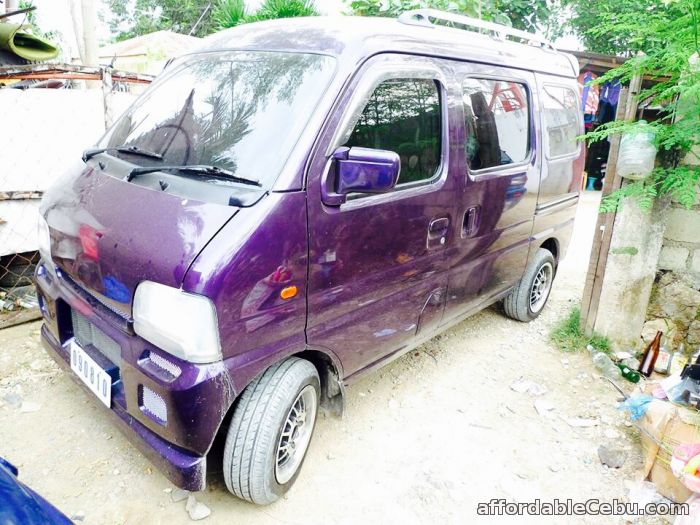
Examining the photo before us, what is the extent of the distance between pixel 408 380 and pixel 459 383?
363 mm

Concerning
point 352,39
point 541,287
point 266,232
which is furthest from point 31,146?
point 541,287

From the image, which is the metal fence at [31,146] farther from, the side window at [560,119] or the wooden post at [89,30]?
the side window at [560,119]

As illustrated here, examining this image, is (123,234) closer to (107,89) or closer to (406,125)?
(406,125)

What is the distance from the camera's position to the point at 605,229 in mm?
3760

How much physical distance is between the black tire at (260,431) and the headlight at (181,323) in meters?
0.34

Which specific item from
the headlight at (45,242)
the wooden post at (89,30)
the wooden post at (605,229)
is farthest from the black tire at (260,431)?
the wooden post at (89,30)

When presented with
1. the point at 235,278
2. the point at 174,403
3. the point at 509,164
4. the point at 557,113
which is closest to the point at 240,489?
the point at 174,403

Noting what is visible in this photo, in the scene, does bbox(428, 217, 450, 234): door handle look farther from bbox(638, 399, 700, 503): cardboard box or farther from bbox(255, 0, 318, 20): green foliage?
bbox(255, 0, 318, 20): green foliage

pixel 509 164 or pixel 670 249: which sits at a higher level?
pixel 509 164

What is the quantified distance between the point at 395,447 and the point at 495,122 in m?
2.13

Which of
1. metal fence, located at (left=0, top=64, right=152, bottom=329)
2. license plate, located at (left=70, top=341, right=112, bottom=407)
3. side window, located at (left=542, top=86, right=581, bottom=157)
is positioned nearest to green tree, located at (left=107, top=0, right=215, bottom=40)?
metal fence, located at (left=0, top=64, right=152, bottom=329)

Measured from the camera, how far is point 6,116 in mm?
3867

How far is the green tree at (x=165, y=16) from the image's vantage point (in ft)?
78.1

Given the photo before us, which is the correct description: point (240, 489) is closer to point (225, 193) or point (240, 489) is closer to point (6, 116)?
point (225, 193)
